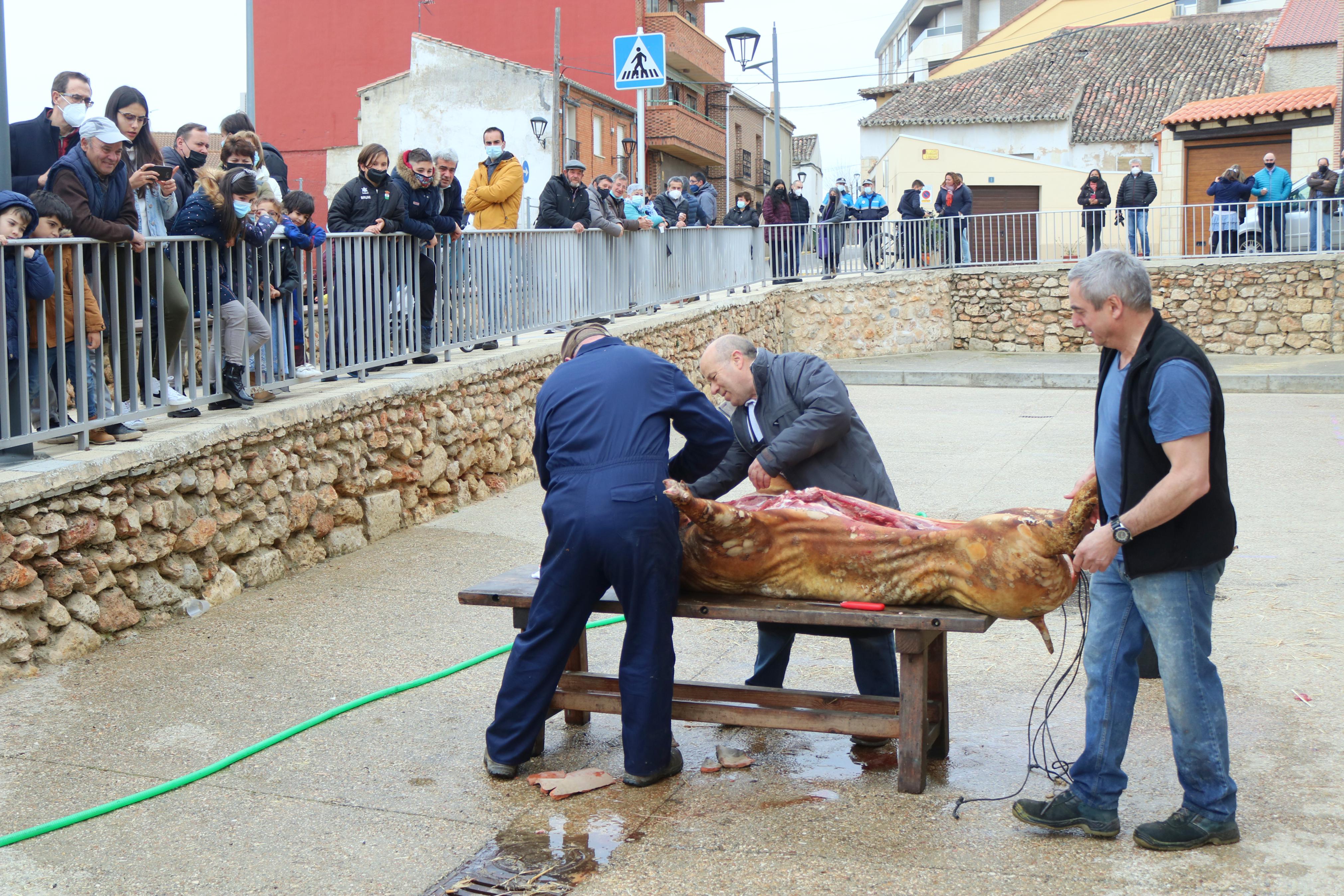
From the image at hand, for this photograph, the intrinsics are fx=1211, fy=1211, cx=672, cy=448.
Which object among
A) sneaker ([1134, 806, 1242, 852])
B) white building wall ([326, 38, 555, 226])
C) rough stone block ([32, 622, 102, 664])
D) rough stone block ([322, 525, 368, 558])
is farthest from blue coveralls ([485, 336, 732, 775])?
white building wall ([326, 38, 555, 226])

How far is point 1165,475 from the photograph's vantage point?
3.53 m

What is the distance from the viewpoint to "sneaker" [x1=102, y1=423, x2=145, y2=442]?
6.12m

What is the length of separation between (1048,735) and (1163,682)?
0.93m

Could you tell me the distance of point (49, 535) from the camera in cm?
539

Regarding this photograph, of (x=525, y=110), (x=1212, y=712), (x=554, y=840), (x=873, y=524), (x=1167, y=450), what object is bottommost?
(x=554, y=840)

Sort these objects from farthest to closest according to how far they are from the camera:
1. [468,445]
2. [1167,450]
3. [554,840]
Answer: [468,445] → [554,840] → [1167,450]

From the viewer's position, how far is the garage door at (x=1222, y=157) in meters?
29.1

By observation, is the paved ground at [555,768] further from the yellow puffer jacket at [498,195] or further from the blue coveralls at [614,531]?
the yellow puffer jacket at [498,195]

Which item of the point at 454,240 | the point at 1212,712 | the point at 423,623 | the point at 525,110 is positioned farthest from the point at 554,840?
the point at 525,110

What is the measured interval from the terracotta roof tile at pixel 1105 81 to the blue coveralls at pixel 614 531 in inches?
1406

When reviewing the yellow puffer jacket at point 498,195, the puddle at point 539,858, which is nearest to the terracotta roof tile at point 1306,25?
the yellow puffer jacket at point 498,195

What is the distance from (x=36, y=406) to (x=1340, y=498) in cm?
913

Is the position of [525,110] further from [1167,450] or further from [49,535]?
[1167,450]

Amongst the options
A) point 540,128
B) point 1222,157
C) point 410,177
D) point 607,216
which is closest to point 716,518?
point 410,177
